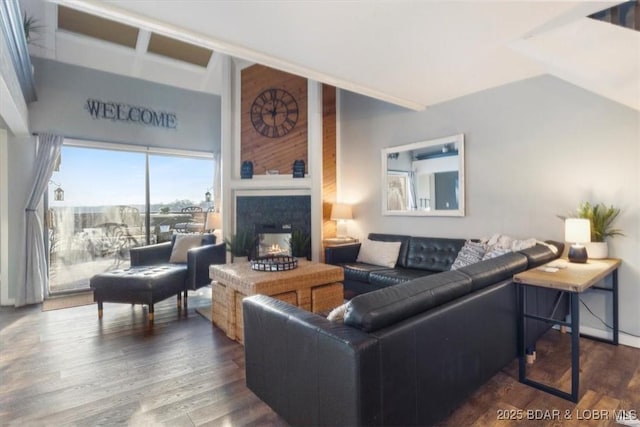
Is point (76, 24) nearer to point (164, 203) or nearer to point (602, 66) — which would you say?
point (164, 203)

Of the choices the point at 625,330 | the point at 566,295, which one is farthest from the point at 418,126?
the point at 625,330

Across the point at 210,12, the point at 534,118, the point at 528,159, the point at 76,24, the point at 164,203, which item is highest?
the point at 76,24

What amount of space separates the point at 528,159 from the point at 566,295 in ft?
4.53

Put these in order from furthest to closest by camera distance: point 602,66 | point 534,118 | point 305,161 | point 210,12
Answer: point 305,161, point 534,118, point 602,66, point 210,12

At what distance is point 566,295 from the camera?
2.92 m

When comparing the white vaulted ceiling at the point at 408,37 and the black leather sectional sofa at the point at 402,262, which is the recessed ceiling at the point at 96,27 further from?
the black leather sectional sofa at the point at 402,262

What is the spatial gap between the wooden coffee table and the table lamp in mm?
1999

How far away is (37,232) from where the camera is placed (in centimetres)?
417

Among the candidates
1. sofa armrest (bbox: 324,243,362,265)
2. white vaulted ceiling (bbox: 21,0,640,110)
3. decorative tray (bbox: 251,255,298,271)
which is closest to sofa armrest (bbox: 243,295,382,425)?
decorative tray (bbox: 251,255,298,271)

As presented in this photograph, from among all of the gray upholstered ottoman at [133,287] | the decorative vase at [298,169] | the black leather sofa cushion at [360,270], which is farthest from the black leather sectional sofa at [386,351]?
the decorative vase at [298,169]

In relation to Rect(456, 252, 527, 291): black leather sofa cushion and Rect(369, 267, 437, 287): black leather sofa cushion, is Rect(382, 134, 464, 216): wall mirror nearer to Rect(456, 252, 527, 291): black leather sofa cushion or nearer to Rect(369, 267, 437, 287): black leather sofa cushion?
Rect(369, 267, 437, 287): black leather sofa cushion

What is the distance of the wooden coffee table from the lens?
110 inches

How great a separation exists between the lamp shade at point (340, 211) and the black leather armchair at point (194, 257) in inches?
68.2

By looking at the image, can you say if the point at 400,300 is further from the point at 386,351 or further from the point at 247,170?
the point at 247,170
